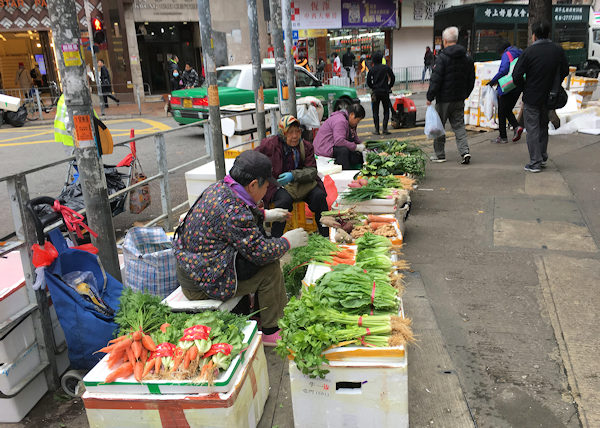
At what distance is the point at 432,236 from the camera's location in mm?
5676

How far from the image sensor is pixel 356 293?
9.60ft

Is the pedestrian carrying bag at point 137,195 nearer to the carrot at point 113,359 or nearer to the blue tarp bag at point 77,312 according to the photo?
the blue tarp bag at point 77,312

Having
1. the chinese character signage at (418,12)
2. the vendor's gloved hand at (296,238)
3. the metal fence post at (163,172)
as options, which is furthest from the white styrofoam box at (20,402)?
the chinese character signage at (418,12)

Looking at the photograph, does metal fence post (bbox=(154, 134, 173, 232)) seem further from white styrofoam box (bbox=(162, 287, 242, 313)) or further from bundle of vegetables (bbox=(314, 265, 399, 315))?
bundle of vegetables (bbox=(314, 265, 399, 315))

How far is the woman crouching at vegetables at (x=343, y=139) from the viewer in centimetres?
670

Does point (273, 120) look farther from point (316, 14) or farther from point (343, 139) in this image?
point (316, 14)

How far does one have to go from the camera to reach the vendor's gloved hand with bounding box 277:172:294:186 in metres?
5.18

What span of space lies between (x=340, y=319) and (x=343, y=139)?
168 inches

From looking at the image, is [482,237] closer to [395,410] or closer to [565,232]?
[565,232]

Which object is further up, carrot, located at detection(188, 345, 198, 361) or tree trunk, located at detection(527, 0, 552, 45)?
tree trunk, located at detection(527, 0, 552, 45)

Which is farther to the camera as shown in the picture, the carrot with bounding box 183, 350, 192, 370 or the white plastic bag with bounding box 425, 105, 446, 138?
the white plastic bag with bounding box 425, 105, 446, 138

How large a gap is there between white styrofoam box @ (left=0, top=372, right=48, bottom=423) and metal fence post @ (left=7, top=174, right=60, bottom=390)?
104 mm

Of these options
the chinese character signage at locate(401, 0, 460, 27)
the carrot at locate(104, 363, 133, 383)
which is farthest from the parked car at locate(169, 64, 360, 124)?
the chinese character signage at locate(401, 0, 460, 27)

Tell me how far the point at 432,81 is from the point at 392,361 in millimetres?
6727
